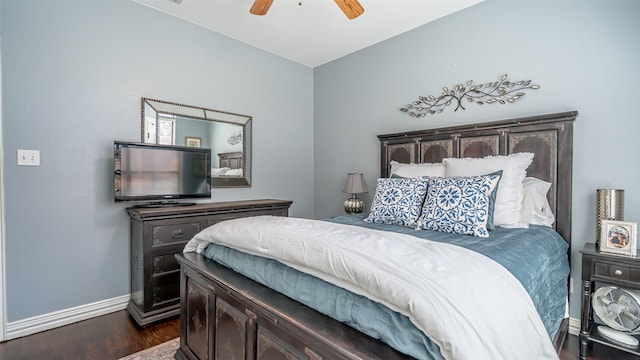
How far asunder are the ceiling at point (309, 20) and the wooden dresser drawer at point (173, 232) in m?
2.07

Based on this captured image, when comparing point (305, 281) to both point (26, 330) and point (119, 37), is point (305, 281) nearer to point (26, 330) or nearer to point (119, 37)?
point (26, 330)

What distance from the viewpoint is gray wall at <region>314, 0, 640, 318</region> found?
210 centimetres

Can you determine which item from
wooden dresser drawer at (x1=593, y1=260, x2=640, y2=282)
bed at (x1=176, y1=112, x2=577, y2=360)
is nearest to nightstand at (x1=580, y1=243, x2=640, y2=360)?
wooden dresser drawer at (x1=593, y1=260, x2=640, y2=282)

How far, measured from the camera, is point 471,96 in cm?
284

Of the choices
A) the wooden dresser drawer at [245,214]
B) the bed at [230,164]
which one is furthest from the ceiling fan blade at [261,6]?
the wooden dresser drawer at [245,214]

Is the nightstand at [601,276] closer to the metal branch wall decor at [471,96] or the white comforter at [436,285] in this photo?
the white comforter at [436,285]

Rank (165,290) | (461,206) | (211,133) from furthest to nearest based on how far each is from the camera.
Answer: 1. (211,133)
2. (165,290)
3. (461,206)

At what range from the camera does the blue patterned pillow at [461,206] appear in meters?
1.92

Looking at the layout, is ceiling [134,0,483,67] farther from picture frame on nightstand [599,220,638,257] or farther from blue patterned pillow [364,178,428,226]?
picture frame on nightstand [599,220,638,257]

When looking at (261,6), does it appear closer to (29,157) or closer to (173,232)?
(173,232)

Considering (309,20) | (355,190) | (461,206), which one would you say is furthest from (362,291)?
(309,20)

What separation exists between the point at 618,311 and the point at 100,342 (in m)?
3.54

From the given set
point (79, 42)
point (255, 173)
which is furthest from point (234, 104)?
point (79, 42)

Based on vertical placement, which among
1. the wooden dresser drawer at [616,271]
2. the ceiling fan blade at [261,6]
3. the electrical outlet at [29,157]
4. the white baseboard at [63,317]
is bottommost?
the white baseboard at [63,317]
